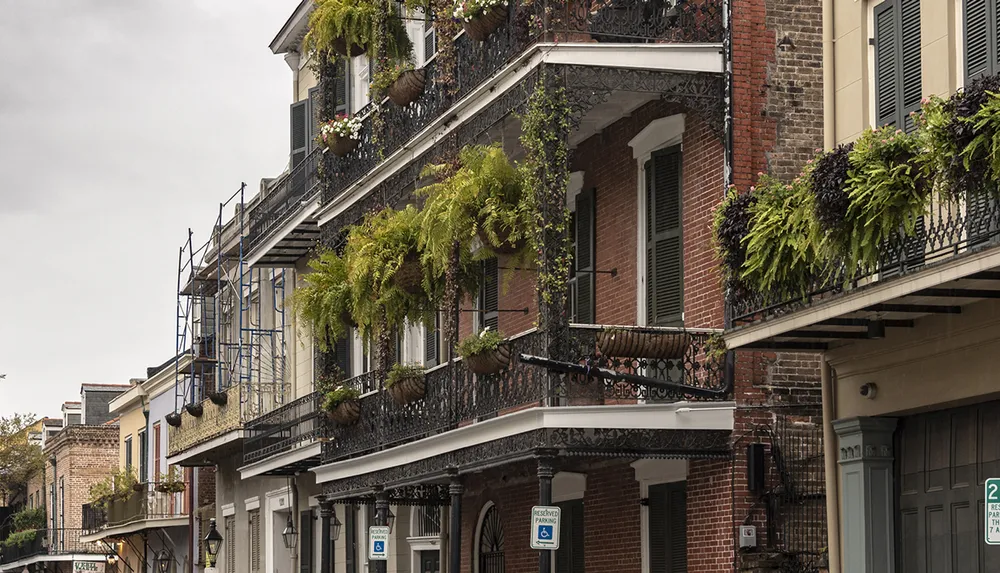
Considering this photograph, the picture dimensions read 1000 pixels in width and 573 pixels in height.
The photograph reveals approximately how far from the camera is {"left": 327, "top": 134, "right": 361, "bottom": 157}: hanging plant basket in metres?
22.6

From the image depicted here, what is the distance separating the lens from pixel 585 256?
1944 cm

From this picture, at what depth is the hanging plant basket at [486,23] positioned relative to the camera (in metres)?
17.7

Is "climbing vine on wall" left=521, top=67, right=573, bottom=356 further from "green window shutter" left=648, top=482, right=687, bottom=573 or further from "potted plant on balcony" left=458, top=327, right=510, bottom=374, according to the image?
"green window shutter" left=648, top=482, right=687, bottom=573

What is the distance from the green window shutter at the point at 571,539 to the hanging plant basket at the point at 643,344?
374 centimetres

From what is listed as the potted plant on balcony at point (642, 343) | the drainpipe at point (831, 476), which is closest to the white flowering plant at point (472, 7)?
the potted plant on balcony at point (642, 343)

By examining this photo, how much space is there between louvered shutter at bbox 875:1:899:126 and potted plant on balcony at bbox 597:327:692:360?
3.13m

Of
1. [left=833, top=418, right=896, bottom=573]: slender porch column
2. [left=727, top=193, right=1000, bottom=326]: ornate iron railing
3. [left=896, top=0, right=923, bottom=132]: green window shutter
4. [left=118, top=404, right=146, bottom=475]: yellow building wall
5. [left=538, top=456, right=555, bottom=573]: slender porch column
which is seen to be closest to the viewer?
[left=727, top=193, right=1000, bottom=326]: ornate iron railing

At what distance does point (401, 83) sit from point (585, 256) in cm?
296

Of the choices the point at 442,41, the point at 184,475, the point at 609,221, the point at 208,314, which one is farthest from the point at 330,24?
the point at 184,475

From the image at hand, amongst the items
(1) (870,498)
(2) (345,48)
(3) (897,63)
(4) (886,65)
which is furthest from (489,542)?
(3) (897,63)

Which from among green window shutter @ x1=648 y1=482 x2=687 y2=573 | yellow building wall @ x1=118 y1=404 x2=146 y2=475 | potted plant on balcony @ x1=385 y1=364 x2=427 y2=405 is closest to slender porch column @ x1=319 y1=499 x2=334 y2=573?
potted plant on balcony @ x1=385 y1=364 x2=427 y2=405

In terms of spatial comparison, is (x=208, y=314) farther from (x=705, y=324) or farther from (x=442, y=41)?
(x=705, y=324)

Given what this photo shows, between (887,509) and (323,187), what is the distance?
38.0ft

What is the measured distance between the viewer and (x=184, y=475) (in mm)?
40594
